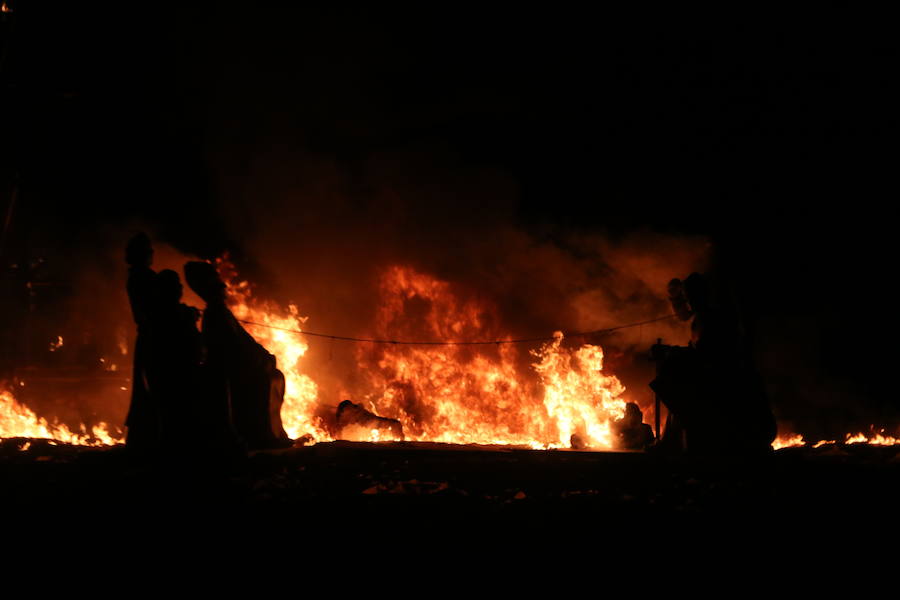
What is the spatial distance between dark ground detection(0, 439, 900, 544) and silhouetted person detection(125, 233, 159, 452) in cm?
65

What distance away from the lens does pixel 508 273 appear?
22.7 metres

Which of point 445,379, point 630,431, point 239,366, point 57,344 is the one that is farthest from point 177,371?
point 57,344

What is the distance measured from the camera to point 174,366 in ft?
24.8

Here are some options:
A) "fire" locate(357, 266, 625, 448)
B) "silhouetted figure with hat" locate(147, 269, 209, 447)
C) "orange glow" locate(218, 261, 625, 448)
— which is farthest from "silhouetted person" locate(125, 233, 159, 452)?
"fire" locate(357, 266, 625, 448)

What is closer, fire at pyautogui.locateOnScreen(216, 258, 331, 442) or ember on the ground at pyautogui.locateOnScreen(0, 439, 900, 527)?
ember on the ground at pyautogui.locateOnScreen(0, 439, 900, 527)

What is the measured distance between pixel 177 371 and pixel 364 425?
8.14 metres

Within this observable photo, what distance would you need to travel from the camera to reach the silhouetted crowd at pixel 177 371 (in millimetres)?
7453

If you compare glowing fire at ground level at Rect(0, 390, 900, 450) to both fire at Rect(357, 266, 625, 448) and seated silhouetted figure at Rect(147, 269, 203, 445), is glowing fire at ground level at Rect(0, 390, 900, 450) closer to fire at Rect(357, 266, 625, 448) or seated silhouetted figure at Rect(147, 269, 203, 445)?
seated silhouetted figure at Rect(147, 269, 203, 445)

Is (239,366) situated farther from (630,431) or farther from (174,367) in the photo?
(630,431)

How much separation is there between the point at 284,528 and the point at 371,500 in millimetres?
869

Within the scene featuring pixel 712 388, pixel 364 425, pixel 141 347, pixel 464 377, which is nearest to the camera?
pixel 141 347

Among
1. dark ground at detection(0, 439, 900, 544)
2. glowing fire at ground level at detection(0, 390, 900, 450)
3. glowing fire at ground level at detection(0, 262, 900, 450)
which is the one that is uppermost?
glowing fire at ground level at detection(0, 262, 900, 450)

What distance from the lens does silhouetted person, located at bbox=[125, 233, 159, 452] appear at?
777 cm

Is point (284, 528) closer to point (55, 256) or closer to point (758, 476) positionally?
point (758, 476)
